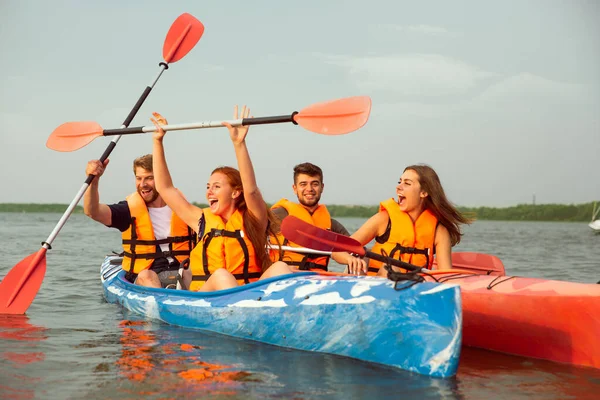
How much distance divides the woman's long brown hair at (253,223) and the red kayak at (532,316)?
1107mm

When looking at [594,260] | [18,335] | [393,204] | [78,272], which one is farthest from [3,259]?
[594,260]

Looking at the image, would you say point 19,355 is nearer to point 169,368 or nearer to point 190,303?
point 169,368

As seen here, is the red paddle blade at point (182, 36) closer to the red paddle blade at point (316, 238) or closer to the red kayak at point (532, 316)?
the red paddle blade at point (316, 238)

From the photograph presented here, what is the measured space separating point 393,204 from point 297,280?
1.43 meters

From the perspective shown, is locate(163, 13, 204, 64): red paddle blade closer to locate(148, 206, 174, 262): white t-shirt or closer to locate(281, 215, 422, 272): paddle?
locate(148, 206, 174, 262): white t-shirt

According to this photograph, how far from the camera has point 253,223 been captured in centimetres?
453

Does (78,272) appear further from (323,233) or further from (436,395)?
(436,395)

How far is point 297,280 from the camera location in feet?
13.3

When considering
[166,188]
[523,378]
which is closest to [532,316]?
[523,378]

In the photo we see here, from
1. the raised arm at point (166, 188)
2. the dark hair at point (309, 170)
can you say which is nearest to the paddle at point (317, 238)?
the raised arm at point (166, 188)

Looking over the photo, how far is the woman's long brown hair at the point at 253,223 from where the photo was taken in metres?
4.52

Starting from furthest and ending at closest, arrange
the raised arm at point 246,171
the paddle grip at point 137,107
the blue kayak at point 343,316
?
the paddle grip at point 137,107, the raised arm at point 246,171, the blue kayak at point 343,316

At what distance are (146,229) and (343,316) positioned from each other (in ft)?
7.78

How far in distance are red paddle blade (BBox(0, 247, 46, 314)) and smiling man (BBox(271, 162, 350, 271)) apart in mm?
1993
